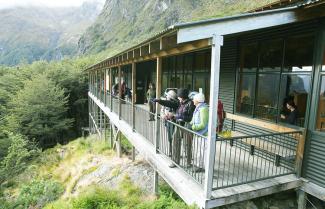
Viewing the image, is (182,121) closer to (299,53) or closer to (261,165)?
(261,165)

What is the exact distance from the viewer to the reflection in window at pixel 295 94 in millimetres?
5754

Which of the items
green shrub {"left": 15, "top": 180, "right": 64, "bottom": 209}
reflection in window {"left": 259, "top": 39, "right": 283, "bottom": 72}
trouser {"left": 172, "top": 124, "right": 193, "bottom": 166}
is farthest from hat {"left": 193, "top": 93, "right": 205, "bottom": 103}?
green shrub {"left": 15, "top": 180, "right": 64, "bottom": 209}

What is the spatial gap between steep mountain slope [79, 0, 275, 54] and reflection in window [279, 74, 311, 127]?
55.1m

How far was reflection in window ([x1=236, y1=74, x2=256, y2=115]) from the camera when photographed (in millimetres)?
7496

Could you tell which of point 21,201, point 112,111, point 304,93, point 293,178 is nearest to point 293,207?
point 293,178

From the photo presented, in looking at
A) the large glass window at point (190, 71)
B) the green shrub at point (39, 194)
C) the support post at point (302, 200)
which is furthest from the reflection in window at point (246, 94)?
the green shrub at point (39, 194)

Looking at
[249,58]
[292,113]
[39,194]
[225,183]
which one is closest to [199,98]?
[225,183]

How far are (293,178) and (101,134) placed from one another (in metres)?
17.9

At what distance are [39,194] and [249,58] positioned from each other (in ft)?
43.1

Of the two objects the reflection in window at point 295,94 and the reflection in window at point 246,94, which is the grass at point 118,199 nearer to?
the reflection in window at point 246,94

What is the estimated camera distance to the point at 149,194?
8594mm

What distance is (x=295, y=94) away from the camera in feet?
19.9

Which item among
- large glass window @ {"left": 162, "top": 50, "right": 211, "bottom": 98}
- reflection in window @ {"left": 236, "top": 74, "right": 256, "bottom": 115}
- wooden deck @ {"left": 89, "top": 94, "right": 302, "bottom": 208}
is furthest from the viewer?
large glass window @ {"left": 162, "top": 50, "right": 211, "bottom": 98}

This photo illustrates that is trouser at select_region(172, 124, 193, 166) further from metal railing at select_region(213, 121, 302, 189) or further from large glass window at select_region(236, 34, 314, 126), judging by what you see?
large glass window at select_region(236, 34, 314, 126)
